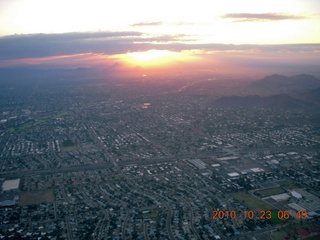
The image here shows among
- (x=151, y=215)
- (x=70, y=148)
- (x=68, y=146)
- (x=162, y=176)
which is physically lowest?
(x=68, y=146)

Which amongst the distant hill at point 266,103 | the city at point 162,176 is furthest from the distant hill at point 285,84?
the city at point 162,176

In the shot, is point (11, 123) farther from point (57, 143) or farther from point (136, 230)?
point (136, 230)

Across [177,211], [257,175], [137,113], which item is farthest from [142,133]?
[177,211]

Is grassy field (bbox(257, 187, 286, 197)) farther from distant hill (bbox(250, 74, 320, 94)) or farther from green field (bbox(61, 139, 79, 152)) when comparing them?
distant hill (bbox(250, 74, 320, 94))

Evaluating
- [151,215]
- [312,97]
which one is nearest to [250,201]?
[151,215]
